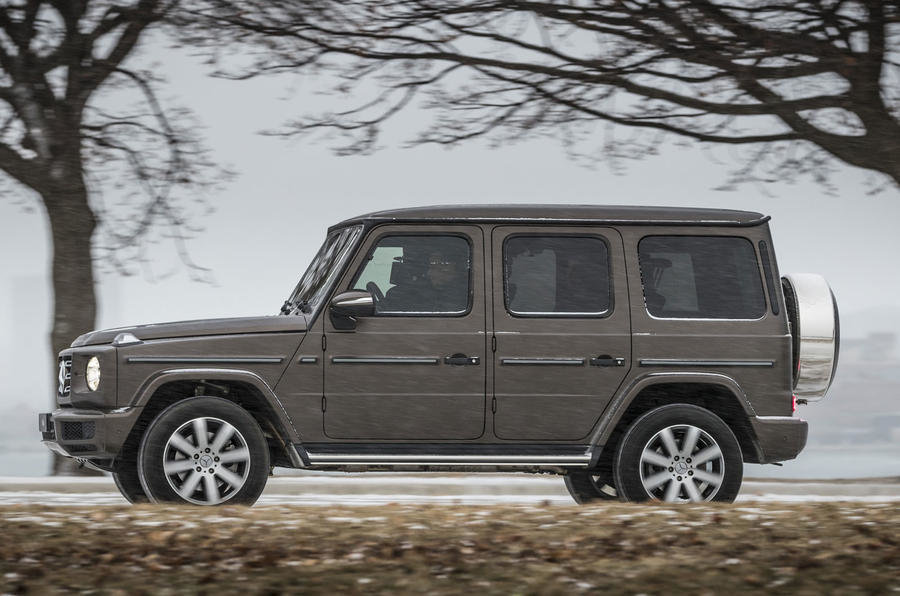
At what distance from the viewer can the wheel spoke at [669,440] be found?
8.83 m

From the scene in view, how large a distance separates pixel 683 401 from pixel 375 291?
2.35 meters

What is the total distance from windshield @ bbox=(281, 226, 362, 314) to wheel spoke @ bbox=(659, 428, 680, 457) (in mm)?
2546

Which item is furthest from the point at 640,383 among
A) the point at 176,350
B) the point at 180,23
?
the point at 180,23

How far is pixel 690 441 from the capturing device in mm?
8852

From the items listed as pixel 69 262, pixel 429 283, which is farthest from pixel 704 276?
pixel 69 262

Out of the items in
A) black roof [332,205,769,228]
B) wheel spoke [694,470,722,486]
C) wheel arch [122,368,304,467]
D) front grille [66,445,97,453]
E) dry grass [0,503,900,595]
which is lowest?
dry grass [0,503,900,595]

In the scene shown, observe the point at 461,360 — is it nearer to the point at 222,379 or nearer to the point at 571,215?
the point at 571,215

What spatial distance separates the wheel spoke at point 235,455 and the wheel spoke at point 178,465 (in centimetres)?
22

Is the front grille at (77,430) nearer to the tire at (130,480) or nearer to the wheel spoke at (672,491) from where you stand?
the tire at (130,480)

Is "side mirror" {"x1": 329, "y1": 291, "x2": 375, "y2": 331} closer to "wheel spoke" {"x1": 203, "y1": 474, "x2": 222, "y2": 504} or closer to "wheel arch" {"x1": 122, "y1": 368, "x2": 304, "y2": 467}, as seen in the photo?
"wheel arch" {"x1": 122, "y1": 368, "x2": 304, "y2": 467}

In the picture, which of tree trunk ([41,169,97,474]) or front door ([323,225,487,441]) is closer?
front door ([323,225,487,441])

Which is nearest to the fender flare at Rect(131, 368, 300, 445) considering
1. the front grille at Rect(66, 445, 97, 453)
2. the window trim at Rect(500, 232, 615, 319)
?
the front grille at Rect(66, 445, 97, 453)

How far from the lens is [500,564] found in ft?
21.8

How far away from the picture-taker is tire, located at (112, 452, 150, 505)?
883 centimetres
